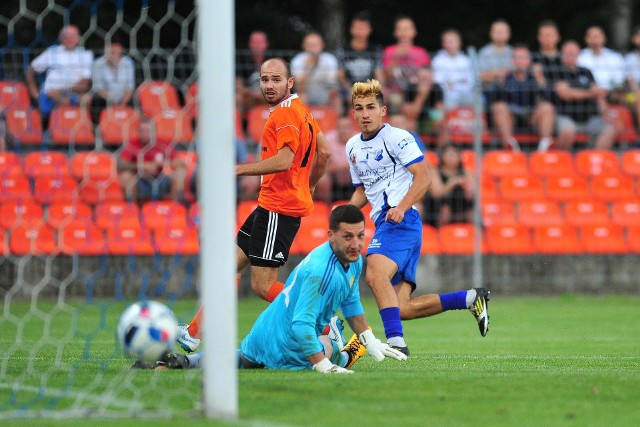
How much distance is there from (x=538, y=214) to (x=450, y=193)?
151 centimetres

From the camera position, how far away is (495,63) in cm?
1673

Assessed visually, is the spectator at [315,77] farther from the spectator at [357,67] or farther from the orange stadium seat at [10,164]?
the orange stadium seat at [10,164]

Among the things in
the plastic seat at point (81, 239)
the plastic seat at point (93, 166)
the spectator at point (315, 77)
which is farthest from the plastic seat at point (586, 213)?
the plastic seat at point (81, 239)

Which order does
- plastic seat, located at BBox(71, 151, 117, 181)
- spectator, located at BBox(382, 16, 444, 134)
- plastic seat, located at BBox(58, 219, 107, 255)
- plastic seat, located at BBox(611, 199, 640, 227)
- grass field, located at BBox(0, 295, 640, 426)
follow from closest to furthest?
grass field, located at BBox(0, 295, 640, 426) < plastic seat, located at BBox(71, 151, 117, 181) < plastic seat, located at BBox(58, 219, 107, 255) < spectator, located at BBox(382, 16, 444, 134) < plastic seat, located at BBox(611, 199, 640, 227)

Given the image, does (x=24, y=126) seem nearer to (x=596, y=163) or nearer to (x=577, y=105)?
(x=577, y=105)

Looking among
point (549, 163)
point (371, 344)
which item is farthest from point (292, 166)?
point (549, 163)

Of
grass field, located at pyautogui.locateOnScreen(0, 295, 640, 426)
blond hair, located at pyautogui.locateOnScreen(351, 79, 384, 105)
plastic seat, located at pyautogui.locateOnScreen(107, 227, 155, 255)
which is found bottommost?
grass field, located at pyautogui.locateOnScreen(0, 295, 640, 426)

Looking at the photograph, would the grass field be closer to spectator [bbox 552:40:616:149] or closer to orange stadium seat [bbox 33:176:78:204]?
orange stadium seat [bbox 33:176:78:204]

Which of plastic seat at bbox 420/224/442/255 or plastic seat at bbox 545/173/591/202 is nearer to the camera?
plastic seat at bbox 420/224/442/255

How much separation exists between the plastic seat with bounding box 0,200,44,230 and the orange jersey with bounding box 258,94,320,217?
5884 mm

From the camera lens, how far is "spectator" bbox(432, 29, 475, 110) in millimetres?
16391

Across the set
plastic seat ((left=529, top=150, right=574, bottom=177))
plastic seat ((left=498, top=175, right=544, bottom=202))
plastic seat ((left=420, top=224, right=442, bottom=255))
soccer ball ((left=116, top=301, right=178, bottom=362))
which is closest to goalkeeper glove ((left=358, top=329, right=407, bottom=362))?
soccer ball ((left=116, top=301, right=178, bottom=362))

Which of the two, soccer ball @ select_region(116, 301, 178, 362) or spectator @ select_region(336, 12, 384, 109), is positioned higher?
spectator @ select_region(336, 12, 384, 109)

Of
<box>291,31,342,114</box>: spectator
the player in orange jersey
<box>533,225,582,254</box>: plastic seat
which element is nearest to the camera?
the player in orange jersey
